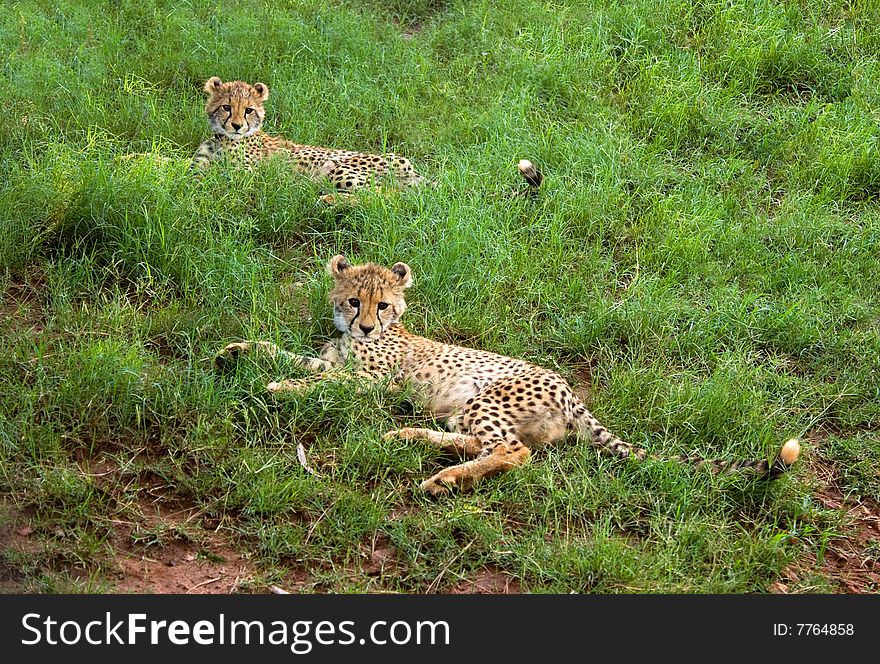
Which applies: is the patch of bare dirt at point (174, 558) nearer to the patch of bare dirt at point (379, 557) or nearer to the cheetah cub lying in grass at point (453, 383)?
the patch of bare dirt at point (379, 557)

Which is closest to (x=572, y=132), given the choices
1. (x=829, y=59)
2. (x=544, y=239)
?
(x=544, y=239)

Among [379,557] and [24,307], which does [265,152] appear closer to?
[24,307]

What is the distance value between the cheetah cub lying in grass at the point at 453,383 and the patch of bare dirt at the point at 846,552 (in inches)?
17.0

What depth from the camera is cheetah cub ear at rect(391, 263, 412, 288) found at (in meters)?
5.46

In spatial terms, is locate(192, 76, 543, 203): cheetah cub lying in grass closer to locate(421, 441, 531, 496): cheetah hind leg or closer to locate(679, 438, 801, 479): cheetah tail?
locate(421, 441, 531, 496): cheetah hind leg

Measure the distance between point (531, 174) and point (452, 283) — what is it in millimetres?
1160

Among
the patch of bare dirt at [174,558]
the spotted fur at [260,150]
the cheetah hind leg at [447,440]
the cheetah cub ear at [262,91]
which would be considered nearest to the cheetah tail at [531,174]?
the spotted fur at [260,150]

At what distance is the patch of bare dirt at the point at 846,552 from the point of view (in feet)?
14.5

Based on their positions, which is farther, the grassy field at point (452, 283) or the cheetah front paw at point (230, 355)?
the cheetah front paw at point (230, 355)

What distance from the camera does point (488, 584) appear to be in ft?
13.6

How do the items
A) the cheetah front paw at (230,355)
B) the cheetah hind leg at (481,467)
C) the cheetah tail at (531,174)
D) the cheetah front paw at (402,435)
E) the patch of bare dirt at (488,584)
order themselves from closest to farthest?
1. the patch of bare dirt at (488,584)
2. the cheetah hind leg at (481,467)
3. the cheetah front paw at (402,435)
4. the cheetah front paw at (230,355)
5. the cheetah tail at (531,174)

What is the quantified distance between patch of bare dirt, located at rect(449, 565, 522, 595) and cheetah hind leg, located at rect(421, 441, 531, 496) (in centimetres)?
44

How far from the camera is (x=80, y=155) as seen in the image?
6.10m

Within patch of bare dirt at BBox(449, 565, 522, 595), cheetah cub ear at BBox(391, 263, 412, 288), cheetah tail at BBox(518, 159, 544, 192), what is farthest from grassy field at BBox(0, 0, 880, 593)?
cheetah cub ear at BBox(391, 263, 412, 288)
